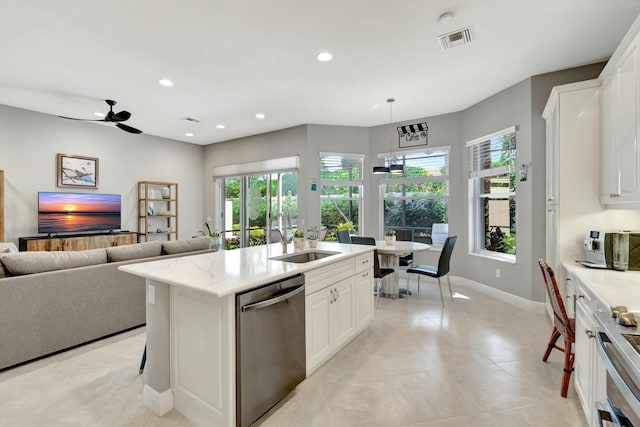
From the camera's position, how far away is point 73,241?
5.05m

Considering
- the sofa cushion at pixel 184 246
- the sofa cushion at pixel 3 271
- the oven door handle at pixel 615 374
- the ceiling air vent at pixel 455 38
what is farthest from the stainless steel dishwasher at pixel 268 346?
the ceiling air vent at pixel 455 38

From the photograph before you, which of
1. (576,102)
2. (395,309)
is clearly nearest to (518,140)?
(576,102)

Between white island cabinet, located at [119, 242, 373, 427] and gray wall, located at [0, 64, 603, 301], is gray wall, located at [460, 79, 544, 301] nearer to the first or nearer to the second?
gray wall, located at [0, 64, 603, 301]

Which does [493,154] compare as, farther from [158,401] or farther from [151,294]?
[158,401]

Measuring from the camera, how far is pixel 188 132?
20.7 feet

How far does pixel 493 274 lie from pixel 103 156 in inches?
287

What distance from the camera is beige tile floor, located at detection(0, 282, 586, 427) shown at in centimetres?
184

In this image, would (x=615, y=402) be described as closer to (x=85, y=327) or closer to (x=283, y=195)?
(x=85, y=327)

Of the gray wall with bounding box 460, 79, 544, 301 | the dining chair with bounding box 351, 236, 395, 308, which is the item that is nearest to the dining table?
the dining chair with bounding box 351, 236, 395, 308

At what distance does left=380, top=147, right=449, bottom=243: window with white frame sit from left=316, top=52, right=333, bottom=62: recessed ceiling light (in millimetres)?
2801

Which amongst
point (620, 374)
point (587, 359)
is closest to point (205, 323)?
point (620, 374)

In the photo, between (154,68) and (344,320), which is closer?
(344,320)

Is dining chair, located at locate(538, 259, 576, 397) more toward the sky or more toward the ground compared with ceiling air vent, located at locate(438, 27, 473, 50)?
more toward the ground

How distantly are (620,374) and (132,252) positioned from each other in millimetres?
3756
